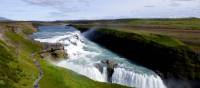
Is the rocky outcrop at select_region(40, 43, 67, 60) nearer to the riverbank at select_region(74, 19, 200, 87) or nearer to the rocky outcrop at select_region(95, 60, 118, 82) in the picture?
the rocky outcrop at select_region(95, 60, 118, 82)

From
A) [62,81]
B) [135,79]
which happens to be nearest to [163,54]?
[135,79]

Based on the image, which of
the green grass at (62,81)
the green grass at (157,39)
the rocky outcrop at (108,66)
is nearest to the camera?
the green grass at (62,81)

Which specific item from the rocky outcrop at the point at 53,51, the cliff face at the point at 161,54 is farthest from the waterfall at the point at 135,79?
the rocky outcrop at the point at 53,51

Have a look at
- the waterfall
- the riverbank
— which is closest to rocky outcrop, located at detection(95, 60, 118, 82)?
the waterfall

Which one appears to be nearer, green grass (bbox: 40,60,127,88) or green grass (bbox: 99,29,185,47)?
green grass (bbox: 40,60,127,88)

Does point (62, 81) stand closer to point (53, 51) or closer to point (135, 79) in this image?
point (135, 79)

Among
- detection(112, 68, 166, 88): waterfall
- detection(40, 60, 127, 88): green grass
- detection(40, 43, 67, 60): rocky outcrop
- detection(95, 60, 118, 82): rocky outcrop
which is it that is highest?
detection(40, 60, 127, 88): green grass

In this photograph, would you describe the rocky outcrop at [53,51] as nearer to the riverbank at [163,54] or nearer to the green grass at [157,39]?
the riverbank at [163,54]

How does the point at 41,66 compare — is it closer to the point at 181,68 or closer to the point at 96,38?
the point at 181,68
